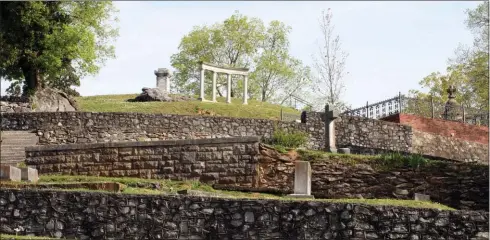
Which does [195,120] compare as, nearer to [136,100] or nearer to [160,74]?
[136,100]

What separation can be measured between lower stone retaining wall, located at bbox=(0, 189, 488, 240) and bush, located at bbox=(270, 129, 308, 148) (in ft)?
45.3

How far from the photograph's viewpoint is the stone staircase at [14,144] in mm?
27219

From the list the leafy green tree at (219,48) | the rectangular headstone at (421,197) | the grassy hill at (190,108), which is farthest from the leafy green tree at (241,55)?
the rectangular headstone at (421,197)

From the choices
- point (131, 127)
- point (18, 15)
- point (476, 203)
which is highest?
point (18, 15)

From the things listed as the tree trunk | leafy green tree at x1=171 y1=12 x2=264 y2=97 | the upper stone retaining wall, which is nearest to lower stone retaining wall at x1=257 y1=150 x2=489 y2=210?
the upper stone retaining wall

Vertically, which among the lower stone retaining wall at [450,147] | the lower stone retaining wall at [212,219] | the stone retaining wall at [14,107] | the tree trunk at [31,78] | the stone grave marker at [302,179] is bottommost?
the lower stone retaining wall at [212,219]

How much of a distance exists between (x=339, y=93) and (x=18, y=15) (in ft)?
46.0

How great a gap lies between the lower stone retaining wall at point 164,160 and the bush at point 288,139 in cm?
572

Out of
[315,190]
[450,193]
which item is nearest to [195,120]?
[315,190]

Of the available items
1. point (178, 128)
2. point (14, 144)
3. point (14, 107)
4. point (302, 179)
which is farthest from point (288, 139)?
point (14, 107)

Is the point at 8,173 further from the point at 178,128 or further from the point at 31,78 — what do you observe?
the point at 31,78

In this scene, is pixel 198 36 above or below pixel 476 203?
above

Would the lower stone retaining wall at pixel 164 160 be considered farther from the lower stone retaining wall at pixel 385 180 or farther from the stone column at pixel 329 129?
the stone column at pixel 329 129

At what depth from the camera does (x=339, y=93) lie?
138 ft
